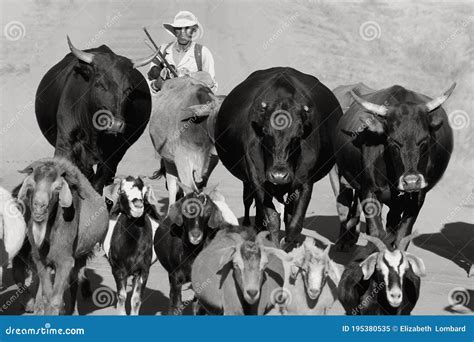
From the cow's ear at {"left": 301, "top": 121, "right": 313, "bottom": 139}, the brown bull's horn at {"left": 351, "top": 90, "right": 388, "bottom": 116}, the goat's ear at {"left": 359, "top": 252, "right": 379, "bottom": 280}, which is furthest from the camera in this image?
the cow's ear at {"left": 301, "top": 121, "right": 313, "bottom": 139}

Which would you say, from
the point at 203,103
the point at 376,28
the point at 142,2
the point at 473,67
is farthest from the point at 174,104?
the point at 142,2

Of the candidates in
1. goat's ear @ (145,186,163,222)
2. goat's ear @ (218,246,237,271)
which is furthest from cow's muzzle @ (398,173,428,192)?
goat's ear @ (218,246,237,271)

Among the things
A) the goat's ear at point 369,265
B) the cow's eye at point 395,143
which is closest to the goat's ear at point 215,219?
the goat's ear at point 369,265

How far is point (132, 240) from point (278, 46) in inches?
879

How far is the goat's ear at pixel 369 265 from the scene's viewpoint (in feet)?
45.8

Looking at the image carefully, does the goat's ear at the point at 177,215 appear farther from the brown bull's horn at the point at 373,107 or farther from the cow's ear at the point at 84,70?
the cow's ear at the point at 84,70

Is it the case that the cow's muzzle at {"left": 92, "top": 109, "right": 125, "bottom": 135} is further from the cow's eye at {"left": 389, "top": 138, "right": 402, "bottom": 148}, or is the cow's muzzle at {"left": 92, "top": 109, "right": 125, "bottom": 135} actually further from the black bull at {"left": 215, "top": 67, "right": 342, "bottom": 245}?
the cow's eye at {"left": 389, "top": 138, "right": 402, "bottom": 148}

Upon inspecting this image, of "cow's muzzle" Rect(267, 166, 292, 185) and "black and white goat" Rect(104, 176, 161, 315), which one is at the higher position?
"cow's muzzle" Rect(267, 166, 292, 185)

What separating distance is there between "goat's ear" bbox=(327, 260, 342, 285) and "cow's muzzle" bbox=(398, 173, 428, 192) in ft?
7.08

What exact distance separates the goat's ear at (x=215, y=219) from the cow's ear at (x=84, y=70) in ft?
14.4

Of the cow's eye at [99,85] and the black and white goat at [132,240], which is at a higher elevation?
the cow's eye at [99,85]

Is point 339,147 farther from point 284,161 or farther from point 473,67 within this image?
point 473,67

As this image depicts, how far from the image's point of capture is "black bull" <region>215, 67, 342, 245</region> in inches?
655

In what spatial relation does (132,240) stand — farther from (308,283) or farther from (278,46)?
(278,46)
